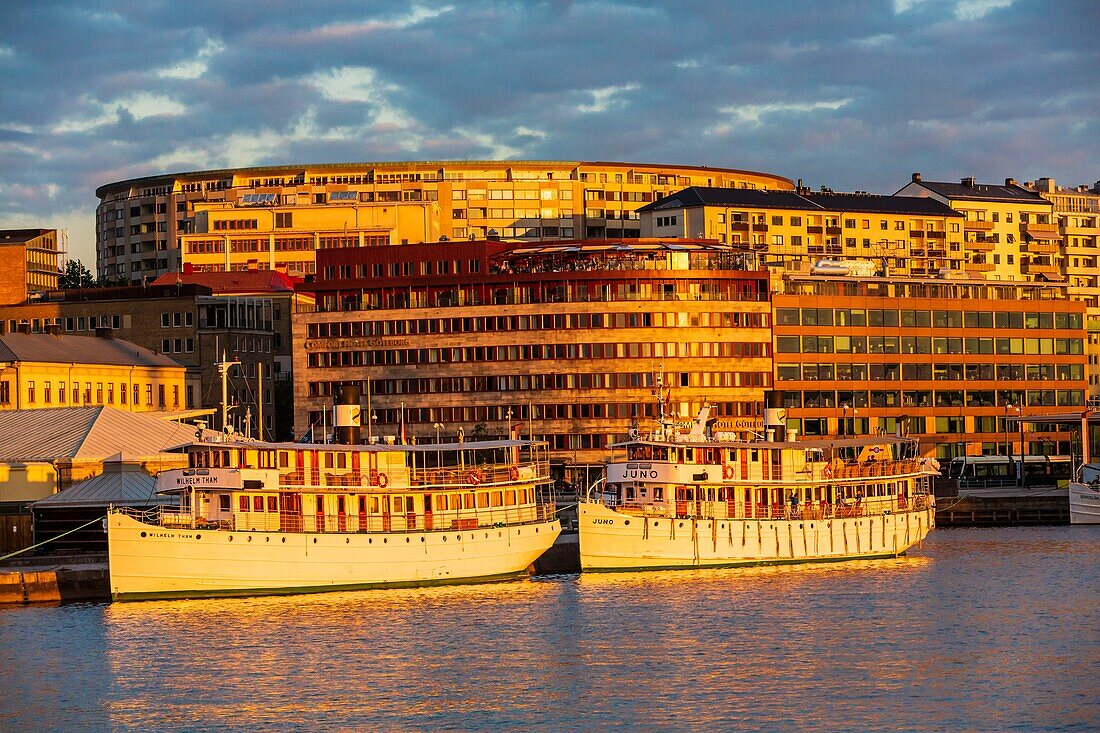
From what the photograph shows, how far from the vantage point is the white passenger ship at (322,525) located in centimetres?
9644

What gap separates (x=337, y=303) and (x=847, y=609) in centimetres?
10424

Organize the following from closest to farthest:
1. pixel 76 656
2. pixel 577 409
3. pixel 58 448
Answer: pixel 76 656
pixel 58 448
pixel 577 409

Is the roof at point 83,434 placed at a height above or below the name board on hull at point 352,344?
below

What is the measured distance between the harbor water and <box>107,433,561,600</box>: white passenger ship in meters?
1.49

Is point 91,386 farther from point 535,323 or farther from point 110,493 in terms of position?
point 110,493

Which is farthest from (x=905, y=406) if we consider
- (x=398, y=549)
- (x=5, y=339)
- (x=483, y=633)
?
(x=483, y=633)

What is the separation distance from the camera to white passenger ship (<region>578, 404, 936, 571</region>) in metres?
110

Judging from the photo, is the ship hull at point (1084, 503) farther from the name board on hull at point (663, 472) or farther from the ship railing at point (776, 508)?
the name board on hull at point (663, 472)

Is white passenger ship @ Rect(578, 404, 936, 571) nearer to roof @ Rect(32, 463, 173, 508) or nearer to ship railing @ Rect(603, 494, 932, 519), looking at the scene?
ship railing @ Rect(603, 494, 932, 519)

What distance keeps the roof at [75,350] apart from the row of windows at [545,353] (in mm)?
16300

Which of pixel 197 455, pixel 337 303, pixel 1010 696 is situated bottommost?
pixel 1010 696

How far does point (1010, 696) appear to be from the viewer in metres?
69.4

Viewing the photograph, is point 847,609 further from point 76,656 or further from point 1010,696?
point 76,656

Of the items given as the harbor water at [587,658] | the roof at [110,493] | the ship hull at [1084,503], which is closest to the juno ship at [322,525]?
the harbor water at [587,658]
